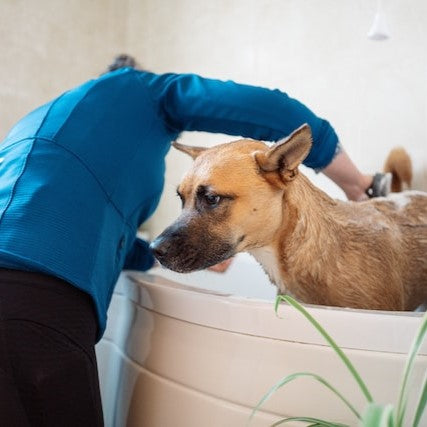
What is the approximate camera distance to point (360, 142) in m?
1.71

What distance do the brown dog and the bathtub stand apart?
109mm

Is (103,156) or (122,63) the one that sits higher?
(122,63)

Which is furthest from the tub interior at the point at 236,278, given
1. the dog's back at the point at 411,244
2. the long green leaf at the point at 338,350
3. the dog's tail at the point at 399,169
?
the long green leaf at the point at 338,350

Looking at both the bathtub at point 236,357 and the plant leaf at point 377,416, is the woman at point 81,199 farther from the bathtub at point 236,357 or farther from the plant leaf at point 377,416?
the plant leaf at point 377,416

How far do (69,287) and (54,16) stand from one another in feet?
6.41

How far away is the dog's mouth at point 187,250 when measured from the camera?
89 centimetres

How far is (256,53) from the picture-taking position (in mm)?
2059

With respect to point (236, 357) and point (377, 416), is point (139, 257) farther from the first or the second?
point (377, 416)

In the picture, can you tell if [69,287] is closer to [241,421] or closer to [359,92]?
[241,421]

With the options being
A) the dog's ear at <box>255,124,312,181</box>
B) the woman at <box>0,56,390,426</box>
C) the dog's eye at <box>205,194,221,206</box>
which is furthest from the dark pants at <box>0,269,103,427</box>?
the dog's ear at <box>255,124,312,181</box>

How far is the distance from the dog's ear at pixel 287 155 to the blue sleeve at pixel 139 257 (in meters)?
0.54

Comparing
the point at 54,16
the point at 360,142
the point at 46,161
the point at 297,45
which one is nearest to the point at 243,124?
the point at 46,161

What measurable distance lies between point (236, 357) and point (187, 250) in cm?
20

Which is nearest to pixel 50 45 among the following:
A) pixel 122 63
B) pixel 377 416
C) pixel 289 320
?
pixel 122 63
